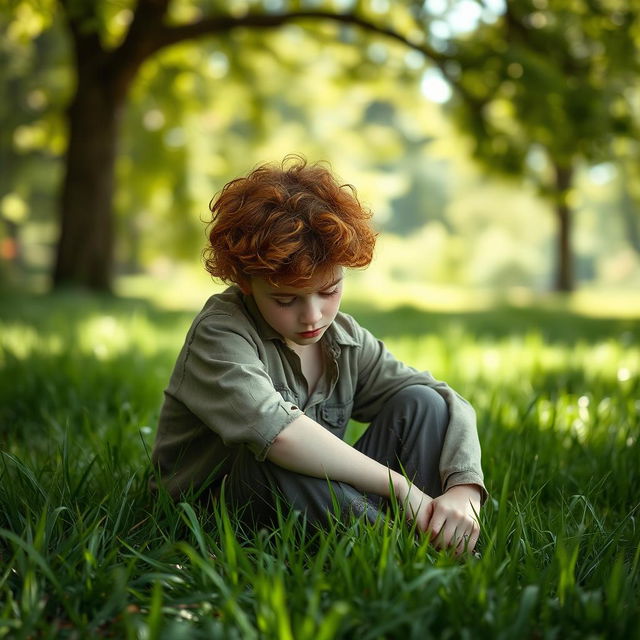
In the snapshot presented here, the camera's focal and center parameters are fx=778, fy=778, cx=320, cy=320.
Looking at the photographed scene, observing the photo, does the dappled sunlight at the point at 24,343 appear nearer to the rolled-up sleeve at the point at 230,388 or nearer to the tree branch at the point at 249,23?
the rolled-up sleeve at the point at 230,388

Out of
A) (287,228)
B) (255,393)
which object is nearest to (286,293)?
(287,228)

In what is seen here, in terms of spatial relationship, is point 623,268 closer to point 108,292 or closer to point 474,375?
point 108,292

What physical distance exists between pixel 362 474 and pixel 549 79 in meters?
7.13

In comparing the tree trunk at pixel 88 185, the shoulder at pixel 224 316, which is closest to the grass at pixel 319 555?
the shoulder at pixel 224 316

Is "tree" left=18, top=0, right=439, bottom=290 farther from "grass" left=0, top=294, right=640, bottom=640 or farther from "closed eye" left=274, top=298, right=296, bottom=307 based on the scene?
"closed eye" left=274, top=298, right=296, bottom=307

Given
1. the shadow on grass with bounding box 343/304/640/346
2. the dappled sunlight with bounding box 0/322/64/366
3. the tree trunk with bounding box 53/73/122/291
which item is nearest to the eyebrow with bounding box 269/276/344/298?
the dappled sunlight with bounding box 0/322/64/366

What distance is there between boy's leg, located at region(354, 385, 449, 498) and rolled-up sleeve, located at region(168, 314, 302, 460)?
13.7 inches

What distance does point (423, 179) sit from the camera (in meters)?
46.1

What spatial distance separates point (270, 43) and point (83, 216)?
4.05 meters

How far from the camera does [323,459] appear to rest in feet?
6.17

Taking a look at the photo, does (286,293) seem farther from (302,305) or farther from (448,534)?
(448,534)

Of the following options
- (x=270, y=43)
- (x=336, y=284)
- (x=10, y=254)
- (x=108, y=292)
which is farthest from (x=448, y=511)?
(x=10, y=254)

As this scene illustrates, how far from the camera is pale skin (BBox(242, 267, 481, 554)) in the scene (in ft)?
6.14

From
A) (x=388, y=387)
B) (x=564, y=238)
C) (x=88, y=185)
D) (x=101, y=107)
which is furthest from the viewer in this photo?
(x=564, y=238)
